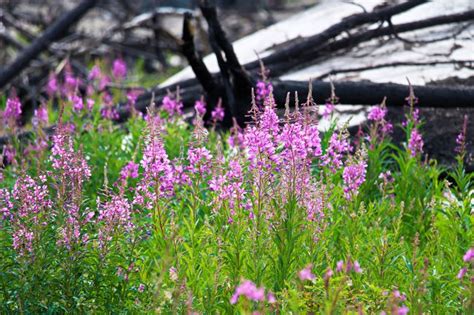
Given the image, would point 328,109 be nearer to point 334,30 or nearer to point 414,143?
point 414,143

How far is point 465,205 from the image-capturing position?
5219mm

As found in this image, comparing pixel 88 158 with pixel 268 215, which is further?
pixel 88 158

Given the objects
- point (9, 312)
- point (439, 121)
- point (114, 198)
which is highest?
point (114, 198)

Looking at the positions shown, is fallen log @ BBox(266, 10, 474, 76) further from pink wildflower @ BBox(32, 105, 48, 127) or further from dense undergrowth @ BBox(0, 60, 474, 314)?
dense undergrowth @ BBox(0, 60, 474, 314)

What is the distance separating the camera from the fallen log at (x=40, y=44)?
1130 cm

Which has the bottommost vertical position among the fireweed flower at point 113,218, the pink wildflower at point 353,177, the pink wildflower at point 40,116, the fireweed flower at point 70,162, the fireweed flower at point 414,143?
the fireweed flower at point 414,143

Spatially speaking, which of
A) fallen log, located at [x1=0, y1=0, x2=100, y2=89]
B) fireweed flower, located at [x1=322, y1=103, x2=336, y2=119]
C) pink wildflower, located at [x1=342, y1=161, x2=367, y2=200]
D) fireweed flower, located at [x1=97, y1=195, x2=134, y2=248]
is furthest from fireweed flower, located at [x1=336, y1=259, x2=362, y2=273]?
fallen log, located at [x1=0, y1=0, x2=100, y2=89]

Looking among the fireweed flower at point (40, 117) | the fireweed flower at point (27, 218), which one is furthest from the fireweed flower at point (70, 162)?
the fireweed flower at point (40, 117)

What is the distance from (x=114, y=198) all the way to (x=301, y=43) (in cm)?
520

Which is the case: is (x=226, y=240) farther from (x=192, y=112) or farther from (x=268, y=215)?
(x=192, y=112)

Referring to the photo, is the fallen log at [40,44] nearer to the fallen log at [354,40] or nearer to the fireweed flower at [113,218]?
the fallen log at [354,40]

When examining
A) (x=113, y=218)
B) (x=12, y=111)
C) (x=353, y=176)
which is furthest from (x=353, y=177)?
(x=12, y=111)

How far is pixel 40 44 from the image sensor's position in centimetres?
1154

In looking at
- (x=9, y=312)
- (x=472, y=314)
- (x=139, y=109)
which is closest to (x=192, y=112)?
(x=139, y=109)
